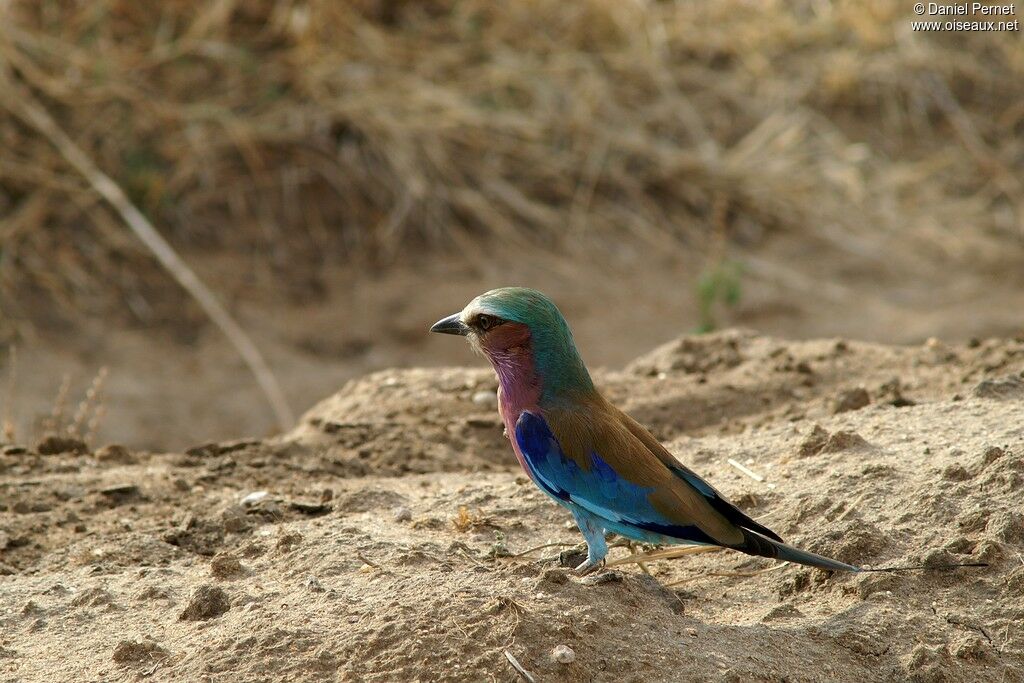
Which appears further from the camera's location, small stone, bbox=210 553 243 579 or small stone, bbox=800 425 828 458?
small stone, bbox=800 425 828 458

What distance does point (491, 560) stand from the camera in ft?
10.3

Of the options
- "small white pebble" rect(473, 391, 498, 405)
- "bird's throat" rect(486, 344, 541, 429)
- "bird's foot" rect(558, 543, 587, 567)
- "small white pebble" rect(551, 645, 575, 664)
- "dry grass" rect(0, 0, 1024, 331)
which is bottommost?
"small white pebble" rect(551, 645, 575, 664)

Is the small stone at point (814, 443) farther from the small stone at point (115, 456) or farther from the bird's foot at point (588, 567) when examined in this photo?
the small stone at point (115, 456)

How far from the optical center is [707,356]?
510 centimetres

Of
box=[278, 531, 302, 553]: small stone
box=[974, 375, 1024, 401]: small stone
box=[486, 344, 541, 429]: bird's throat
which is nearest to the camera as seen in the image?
box=[486, 344, 541, 429]: bird's throat

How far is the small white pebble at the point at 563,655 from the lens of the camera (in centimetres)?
266

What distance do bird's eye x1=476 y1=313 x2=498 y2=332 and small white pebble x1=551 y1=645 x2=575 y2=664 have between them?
82cm

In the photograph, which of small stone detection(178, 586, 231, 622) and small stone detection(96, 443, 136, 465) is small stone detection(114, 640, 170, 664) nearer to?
small stone detection(178, 586, 231, 622)

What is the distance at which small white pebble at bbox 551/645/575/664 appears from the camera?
2.66m

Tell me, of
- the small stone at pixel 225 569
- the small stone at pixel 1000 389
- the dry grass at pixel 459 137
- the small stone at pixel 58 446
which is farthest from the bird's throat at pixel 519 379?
the dry grass at pixel 459 137

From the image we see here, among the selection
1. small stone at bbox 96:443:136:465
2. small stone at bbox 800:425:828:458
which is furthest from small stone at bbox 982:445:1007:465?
small stone at bbox 96:443:136:465

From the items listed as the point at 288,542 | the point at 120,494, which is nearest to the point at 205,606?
the point at 288,542

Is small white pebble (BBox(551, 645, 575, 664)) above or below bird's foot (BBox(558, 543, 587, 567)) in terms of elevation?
below

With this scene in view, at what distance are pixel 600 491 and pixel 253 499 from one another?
1.23 meters
